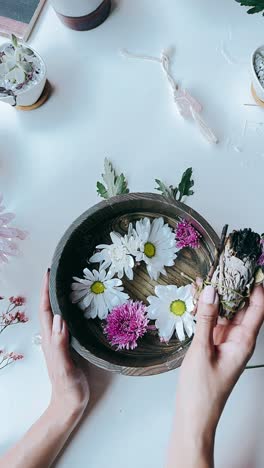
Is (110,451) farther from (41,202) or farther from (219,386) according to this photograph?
(41,202)

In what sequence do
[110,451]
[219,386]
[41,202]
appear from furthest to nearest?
1. [41,202]
2. [110,451]
3. [219,386]

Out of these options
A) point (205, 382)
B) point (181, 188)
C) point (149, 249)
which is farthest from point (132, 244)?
point (205, 382)

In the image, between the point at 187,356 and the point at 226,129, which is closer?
the point at 187,356

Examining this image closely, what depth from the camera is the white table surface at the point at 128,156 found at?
85cm

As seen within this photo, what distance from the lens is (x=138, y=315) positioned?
853 millimetres

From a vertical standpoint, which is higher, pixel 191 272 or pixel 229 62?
pixel 229 62

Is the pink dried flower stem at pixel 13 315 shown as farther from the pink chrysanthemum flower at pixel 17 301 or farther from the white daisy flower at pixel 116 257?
the white daisy flower at pixel 116 257

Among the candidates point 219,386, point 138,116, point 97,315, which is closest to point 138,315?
point 97,315

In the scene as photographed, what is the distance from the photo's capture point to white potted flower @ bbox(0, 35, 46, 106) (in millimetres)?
957

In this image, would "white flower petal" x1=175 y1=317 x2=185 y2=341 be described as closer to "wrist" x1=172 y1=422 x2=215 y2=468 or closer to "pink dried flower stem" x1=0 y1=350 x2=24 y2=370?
"wrist" x1=172 y1=422 x2=215 y2=468

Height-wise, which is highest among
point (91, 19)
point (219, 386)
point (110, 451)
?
point (91, 19)

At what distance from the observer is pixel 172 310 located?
85cm

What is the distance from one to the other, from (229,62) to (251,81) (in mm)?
55

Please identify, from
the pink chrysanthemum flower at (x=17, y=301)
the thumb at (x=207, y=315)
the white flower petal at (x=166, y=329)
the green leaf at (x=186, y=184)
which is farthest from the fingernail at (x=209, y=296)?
the pink chrysanthemum flower at (x=17, y=301)
